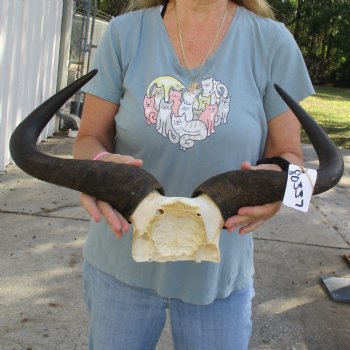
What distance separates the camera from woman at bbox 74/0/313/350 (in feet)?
7.16

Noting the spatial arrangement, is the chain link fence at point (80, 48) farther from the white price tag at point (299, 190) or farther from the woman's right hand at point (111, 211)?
the white price tag at point (299, 190)

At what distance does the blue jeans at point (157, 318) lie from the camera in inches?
90.4

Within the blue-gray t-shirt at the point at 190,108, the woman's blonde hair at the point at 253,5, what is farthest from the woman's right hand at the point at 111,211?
the woman's blonde hair at the point at 253,5

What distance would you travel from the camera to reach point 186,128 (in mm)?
2174

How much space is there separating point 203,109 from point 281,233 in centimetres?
446

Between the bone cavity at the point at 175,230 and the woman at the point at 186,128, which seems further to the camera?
the woman at the point at 186,128

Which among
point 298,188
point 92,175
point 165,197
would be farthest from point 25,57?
point 298,188

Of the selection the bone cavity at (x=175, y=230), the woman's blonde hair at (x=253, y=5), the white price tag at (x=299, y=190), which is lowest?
the bone cavity at (x=175, y=230)

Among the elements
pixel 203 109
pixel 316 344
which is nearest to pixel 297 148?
pixel 203 109

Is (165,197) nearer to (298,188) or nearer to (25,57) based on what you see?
(298,188)

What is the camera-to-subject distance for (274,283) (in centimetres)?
516

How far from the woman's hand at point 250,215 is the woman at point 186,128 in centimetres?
3

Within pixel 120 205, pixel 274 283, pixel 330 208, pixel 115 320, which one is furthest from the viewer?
pixel 330 208

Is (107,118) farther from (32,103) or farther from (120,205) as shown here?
(32,103)
